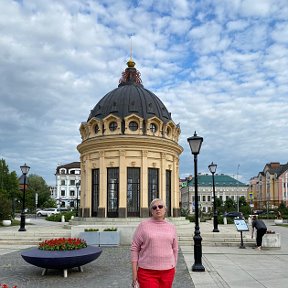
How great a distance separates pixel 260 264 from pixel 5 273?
29.6 feet

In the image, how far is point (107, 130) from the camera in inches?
1187

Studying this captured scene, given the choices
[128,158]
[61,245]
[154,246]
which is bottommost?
[61,245]

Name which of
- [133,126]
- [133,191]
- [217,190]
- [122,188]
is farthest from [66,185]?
[122,188]

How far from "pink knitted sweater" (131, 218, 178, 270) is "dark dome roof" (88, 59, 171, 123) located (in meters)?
24.6

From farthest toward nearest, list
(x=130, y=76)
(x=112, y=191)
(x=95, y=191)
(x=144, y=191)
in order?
(x=130, y=76) → (x=95, y=191) → (x=112, y=191) → (x=144, y=191)

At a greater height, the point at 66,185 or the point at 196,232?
the point at 66,185

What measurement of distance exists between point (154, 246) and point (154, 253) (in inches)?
4.0

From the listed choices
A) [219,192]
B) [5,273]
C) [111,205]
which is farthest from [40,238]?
[219,192]

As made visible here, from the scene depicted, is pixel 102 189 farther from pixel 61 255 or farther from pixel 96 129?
pixel 61 255

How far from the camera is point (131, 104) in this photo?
30.9 meters

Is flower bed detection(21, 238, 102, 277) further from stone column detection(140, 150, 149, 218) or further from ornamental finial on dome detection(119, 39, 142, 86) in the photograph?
ornamental finial on dome detection(119, 39, 142, 86)

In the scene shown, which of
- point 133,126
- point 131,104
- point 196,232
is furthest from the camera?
point 131,104

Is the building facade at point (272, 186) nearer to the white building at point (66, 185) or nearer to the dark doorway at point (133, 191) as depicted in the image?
the white building at point (66, 185)

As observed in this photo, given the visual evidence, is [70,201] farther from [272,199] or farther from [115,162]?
[115,162]
